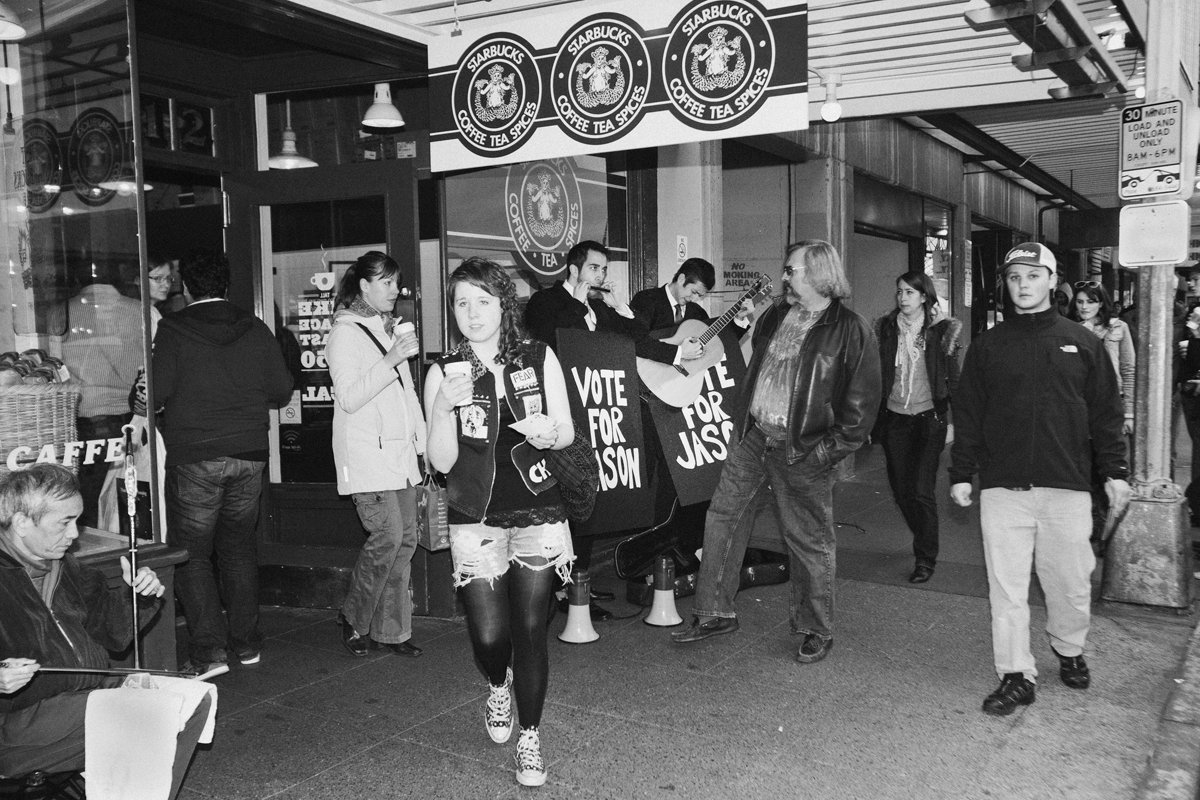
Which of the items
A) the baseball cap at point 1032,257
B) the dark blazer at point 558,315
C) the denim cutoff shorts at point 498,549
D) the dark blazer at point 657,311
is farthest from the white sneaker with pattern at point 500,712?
the baseball cap at point 1032,257

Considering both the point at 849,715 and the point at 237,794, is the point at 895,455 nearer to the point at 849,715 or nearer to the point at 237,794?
the point at 849,715

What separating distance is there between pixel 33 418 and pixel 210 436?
1029 mm

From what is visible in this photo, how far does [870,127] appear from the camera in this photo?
40.4 ft

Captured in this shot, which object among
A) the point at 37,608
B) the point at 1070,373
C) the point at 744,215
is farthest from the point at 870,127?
the point at 37,608

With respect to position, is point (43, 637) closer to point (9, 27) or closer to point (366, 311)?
point (366, 311)

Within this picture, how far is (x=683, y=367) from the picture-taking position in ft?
20.5

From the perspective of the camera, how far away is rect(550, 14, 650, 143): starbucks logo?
512cm

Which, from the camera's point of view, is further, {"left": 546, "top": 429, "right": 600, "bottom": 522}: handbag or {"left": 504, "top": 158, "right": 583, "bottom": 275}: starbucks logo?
{"left": 504, "top": 158, "right": 583, "bottom": 275}: starbucks logo

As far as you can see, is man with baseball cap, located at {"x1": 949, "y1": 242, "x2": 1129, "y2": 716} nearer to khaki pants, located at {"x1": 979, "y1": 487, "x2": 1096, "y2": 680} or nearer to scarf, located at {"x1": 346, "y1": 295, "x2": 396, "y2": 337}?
khaki pants, located at {"x1": 979, "y1": 487, "x2": 1096, "y2": 680}

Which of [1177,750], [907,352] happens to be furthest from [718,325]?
[1177,750]

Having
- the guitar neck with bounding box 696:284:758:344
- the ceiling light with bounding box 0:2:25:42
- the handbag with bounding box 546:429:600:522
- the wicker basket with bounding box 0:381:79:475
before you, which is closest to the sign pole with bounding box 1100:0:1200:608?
the guitar neck with bounding box 696:284:758:344

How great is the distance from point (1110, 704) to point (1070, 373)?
1463mm

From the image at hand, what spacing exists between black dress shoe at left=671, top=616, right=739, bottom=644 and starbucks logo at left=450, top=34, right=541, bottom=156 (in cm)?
267

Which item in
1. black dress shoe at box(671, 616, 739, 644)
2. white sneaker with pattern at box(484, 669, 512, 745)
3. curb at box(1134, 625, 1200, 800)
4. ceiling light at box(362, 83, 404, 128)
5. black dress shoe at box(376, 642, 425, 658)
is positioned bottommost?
curb at box(1134, 625, 1200, 800)
